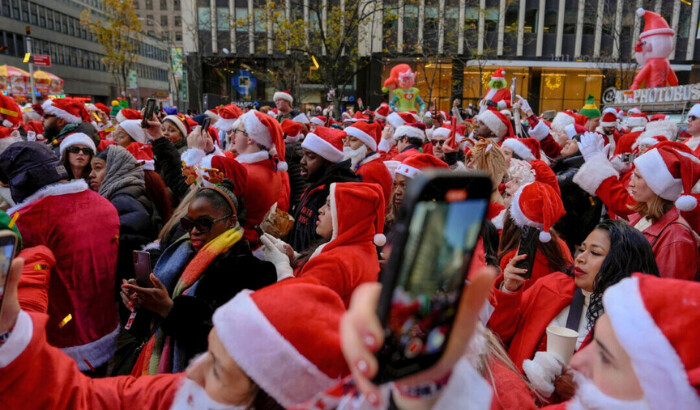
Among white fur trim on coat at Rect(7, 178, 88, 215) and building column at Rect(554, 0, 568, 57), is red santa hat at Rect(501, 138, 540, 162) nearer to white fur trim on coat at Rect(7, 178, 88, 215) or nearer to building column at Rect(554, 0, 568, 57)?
white fur trim on coat at Rect(7, 178, 88, 215)

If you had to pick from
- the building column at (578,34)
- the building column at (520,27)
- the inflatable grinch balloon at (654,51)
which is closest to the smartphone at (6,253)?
the inflatable grinch balloon at (654,51)

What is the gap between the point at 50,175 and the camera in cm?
292

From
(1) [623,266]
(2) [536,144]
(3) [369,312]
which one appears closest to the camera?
(3) [369,312]

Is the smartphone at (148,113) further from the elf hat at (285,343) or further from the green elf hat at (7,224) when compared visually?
the elf hat at (285,343)

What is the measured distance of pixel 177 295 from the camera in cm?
260

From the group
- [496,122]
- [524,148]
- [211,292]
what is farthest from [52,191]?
[496,122]

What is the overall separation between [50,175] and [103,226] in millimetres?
440

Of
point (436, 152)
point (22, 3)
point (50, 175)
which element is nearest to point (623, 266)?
point (50, 175)

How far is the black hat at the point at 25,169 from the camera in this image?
112 inches

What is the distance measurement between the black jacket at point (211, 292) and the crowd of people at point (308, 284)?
11 mm

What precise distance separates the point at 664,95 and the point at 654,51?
46.1 inches

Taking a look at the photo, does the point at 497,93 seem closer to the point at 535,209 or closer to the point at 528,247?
the point at 535,209

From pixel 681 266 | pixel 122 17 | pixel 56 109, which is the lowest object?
pixel 681 266

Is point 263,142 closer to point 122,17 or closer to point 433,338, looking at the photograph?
point 433,338
